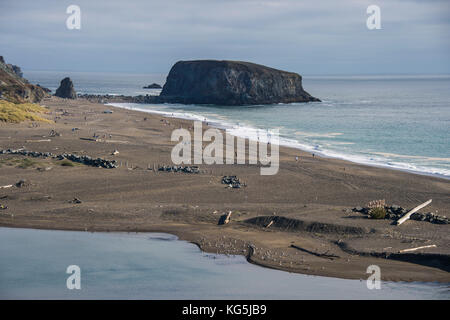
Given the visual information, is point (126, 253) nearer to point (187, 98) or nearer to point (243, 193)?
point (243, 193)

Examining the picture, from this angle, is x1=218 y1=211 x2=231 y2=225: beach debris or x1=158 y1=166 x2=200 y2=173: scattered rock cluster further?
x1=158 y1=166 x2=200 y2=173: scattered rock cluster

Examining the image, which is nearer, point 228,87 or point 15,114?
point 15,114

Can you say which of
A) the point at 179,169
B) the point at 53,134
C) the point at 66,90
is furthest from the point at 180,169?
the point at 66,90

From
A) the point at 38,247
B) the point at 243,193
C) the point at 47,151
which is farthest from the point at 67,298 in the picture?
the point at 47,151

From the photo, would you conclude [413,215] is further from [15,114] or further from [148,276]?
[15,114]

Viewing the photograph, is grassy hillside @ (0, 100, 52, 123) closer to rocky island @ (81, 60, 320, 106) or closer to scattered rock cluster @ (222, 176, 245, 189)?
scattered rock cluster @ (222, 176, 245, 189)

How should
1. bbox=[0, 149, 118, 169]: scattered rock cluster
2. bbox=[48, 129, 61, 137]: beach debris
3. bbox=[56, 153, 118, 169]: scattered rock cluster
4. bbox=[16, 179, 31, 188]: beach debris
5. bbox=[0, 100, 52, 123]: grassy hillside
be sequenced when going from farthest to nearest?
bbox=[0, 100, 52, 123]: grassy hillside → bbox=[48, 129, 61, 137]: beach debris → bbox=[0, 149, 118, 169]: scattered rock cluster → bbox=[56, 153, 118, 169]: scattered rock cluster → bbox=[16, 179, 31, 188]: beach debris

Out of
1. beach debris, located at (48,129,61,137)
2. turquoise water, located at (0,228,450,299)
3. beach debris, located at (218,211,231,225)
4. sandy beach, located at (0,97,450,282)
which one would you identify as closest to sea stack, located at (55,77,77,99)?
beach debris, located at (48,129,61,137)
